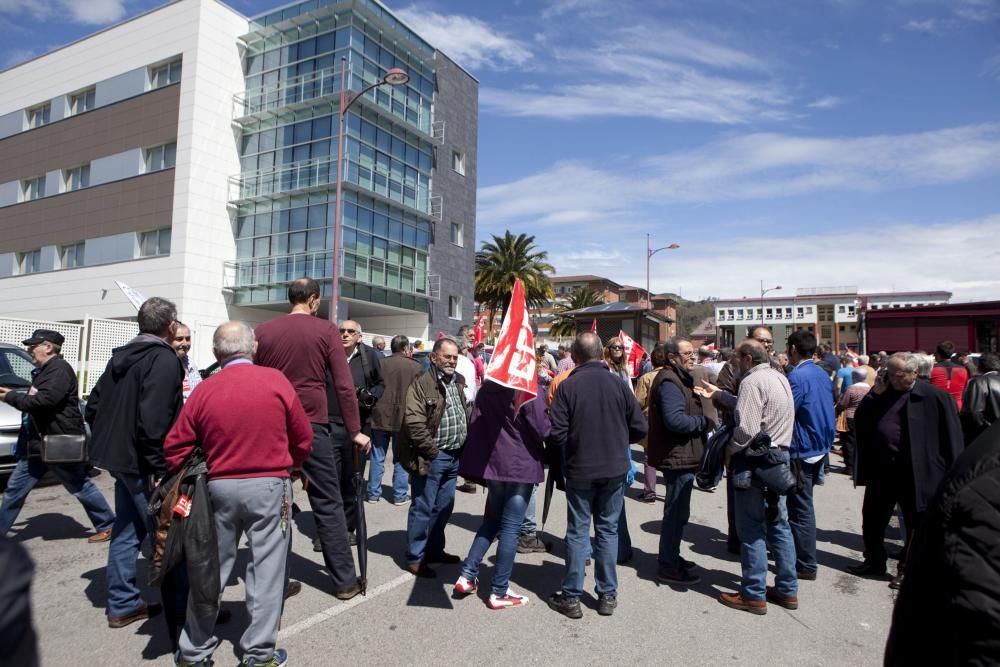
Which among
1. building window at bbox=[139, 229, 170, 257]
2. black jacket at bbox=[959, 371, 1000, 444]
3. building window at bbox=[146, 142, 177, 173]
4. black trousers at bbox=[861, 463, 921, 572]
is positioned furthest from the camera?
building window at bbox=[146, 142, 177, 173]

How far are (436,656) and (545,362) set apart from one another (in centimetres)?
770

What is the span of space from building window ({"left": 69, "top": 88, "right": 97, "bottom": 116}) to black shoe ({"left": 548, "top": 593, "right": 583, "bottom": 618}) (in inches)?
1382

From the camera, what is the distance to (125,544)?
4160mm

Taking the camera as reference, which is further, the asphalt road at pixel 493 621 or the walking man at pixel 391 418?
the walking man at pixel 391 418

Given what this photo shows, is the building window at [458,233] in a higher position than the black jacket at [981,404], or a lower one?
higher

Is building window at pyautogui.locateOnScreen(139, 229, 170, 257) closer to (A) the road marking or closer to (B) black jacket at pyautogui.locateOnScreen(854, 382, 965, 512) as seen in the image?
(A) the road marking

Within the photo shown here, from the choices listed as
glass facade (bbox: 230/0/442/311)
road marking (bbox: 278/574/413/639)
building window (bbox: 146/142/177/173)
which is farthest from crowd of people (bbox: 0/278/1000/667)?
building window (bbox: 146/142/177/173)

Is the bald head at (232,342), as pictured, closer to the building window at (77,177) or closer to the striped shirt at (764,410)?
the striped shirt at (764,410)

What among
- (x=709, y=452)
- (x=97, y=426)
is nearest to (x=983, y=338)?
(x=709, y=452)

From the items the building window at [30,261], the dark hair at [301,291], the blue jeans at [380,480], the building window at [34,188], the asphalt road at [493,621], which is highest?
the building window at [34,188]

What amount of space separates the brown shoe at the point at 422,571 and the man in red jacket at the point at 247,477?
1759 millimetres

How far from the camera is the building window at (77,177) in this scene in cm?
3025

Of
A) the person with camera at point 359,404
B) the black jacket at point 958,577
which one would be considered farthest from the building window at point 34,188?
the black jacket at point 958,577

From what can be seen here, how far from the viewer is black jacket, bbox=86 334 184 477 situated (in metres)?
3.94
